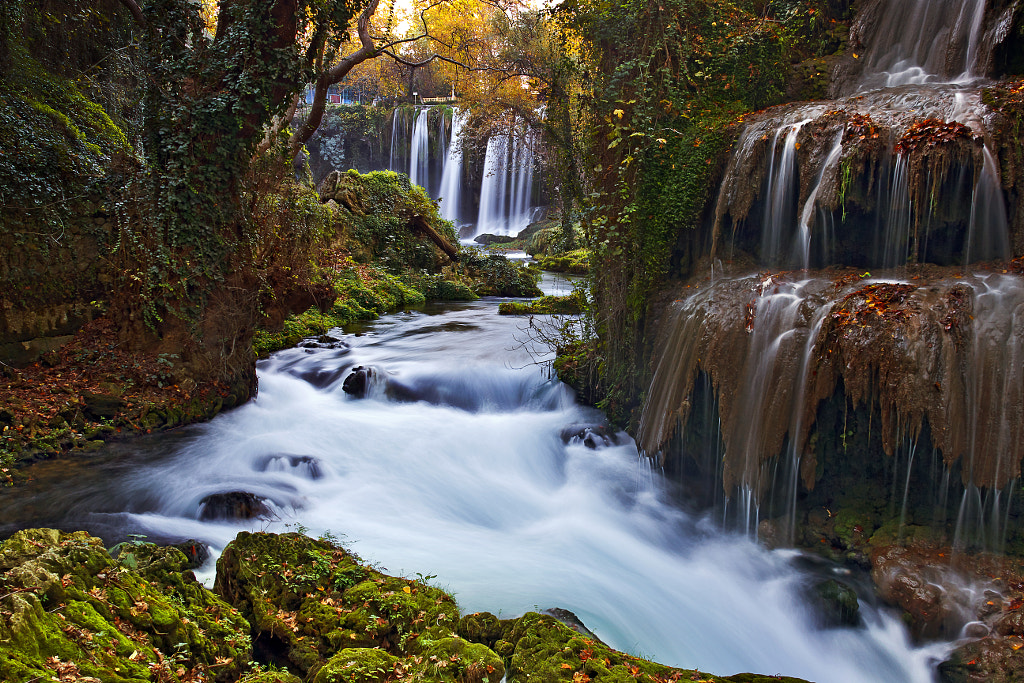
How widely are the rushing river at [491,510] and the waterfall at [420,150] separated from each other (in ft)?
80.4

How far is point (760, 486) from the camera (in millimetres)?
6098

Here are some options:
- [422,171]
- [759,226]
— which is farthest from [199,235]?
[422,171]

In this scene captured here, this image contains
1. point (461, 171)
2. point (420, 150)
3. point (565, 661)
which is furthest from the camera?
point (420, 150)

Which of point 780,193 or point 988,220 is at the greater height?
point 780,193

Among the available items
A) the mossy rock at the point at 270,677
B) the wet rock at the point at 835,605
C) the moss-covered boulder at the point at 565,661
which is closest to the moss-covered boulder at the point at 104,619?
the mossy rock at the point at 270,677

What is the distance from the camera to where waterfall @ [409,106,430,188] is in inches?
1300

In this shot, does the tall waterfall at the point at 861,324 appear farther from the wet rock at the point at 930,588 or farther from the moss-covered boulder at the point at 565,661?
the moss-covered boulder at the point at 565,661

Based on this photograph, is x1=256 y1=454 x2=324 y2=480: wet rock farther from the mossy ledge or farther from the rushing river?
the mossy ledge

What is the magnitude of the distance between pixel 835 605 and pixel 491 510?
3683mm

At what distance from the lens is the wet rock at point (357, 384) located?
10.3 meters

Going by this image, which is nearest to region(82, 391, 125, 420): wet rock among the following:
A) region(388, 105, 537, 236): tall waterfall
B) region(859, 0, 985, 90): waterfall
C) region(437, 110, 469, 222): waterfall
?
region(859, 0, 985, 90): waterfall

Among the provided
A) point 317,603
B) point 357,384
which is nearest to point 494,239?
point 357,384

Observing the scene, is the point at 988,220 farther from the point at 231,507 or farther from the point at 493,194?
the point at 493,194

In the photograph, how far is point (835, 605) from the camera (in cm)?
515
